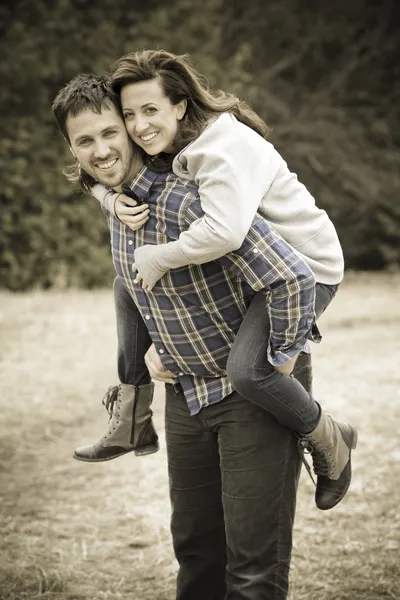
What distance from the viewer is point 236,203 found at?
7.25 feet

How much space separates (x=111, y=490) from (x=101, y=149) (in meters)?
2.75

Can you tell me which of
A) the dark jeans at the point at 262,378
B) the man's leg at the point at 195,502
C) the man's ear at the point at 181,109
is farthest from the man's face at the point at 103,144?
the man's leg at the point at 195,502

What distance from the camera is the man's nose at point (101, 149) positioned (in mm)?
2379

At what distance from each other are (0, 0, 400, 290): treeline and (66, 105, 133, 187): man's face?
7.50m

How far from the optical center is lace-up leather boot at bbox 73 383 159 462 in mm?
2826

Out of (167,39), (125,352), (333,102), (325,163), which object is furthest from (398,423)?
A: (333,102)

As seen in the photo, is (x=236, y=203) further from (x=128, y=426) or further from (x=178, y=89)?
(x=128, y=426)

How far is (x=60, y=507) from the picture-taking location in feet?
14.5

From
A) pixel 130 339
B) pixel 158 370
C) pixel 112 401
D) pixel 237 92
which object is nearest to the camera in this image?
pixel 158 370

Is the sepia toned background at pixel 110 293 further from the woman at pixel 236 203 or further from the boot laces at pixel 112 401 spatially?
the boot laces at pixel 112 401

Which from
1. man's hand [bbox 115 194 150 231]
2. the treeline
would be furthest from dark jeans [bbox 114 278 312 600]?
the treeline

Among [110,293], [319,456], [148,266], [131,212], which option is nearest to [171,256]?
[148,266]

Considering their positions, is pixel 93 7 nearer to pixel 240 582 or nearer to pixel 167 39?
pixel 167 39

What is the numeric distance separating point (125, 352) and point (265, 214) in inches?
28.8
